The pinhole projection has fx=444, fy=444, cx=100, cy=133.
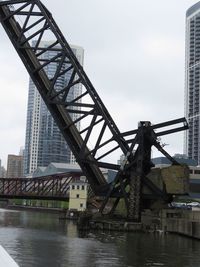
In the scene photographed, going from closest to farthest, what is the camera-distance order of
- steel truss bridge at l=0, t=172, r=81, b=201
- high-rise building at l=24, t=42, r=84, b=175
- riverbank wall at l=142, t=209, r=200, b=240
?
riverbank wall at l=142, t=209, r=200, b=240 → steel truss bridge at l=0, t=172, r=81, b=201 → high-rise building at l=24, t=42, r=84, b=175

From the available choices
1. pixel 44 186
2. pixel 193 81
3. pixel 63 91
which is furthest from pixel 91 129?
pixel 193 81

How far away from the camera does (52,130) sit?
166625mm

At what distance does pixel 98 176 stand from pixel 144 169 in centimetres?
550

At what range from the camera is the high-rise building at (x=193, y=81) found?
15050 centimetres

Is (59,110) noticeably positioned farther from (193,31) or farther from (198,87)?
(193,31)

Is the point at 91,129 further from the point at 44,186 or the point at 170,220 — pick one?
the point at 44,186

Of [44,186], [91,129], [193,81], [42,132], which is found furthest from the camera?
[42,132]

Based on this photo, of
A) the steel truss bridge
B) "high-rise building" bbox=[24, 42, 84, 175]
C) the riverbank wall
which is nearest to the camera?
the riverbank wall

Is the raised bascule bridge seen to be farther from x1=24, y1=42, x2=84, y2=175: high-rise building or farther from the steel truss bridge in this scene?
x1=24, y1=42, x2=84, y2=175: high-rise building


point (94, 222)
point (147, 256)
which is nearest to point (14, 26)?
point (94, 222)

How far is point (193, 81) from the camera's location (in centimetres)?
15100

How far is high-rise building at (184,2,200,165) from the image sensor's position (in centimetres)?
15050

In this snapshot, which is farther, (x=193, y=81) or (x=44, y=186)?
(x=193, y=81)

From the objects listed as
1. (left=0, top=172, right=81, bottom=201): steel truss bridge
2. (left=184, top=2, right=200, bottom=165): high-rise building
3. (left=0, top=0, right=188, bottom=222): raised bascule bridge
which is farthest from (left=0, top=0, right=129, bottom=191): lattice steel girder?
(left=184, top=2, right=200, bottom=165): high-rise building
